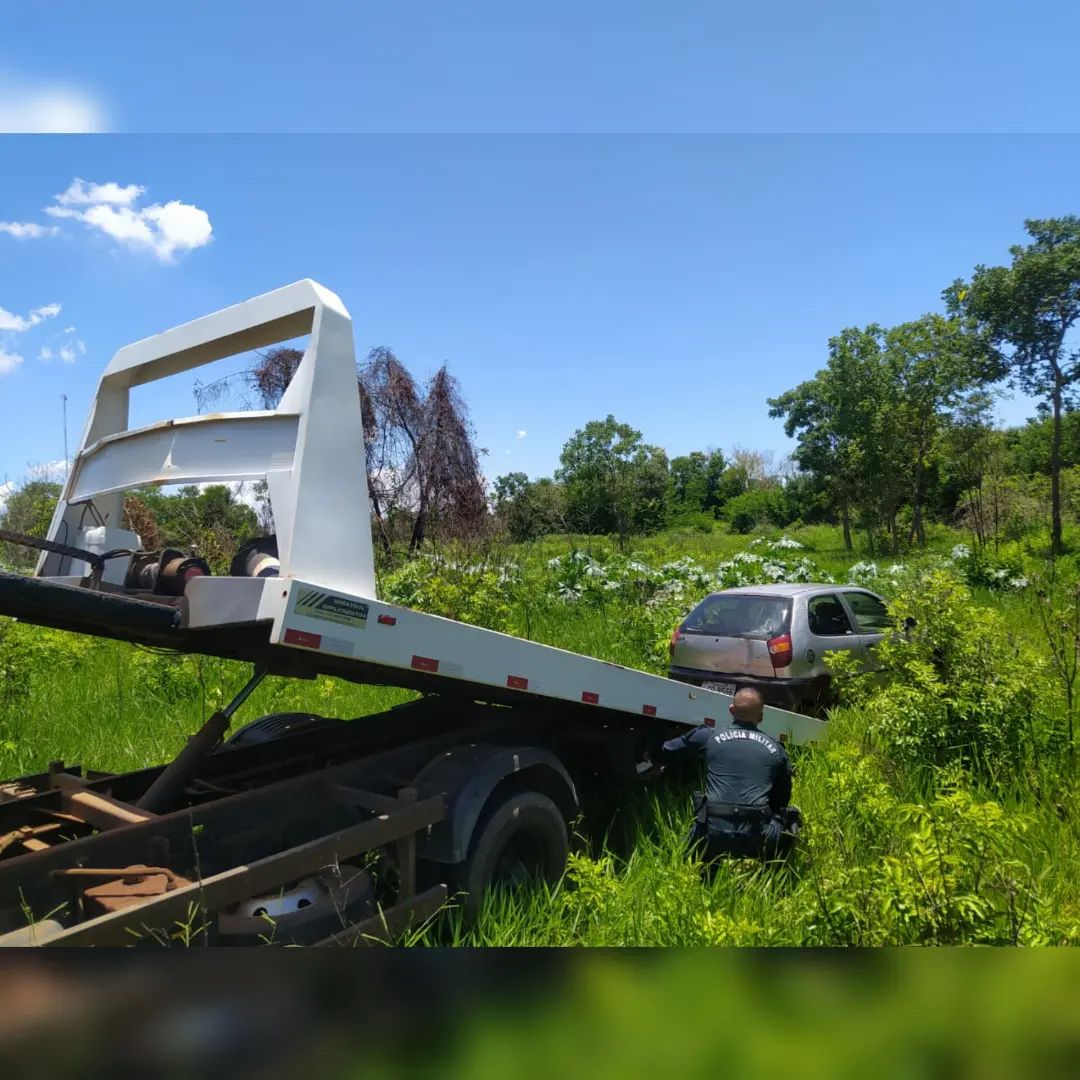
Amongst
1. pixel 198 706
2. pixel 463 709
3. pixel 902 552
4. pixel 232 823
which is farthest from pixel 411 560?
pixel 902 552

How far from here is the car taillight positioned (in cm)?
921

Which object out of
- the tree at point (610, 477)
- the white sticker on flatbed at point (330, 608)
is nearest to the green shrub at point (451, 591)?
the white sticker on flatbed at point (330, 608)

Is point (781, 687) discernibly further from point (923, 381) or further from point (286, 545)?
point (923, 381)

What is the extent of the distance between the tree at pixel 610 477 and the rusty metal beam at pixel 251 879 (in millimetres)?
23536

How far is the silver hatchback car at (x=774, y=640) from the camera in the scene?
30.2ft

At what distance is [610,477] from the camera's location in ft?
105

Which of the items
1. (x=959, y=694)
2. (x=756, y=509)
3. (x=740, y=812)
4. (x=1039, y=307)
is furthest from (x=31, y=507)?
(x=756, y=509)

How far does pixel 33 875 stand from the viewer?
3.09 m

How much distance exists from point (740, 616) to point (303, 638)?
24.0 feet

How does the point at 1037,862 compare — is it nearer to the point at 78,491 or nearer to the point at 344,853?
the point at 344,853

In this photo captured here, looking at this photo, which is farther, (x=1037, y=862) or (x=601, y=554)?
(x=601, y=554)

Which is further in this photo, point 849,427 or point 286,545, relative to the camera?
point 849,427

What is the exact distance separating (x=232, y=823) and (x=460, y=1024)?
328 cm

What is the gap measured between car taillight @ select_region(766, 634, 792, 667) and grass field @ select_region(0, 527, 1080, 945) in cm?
120
